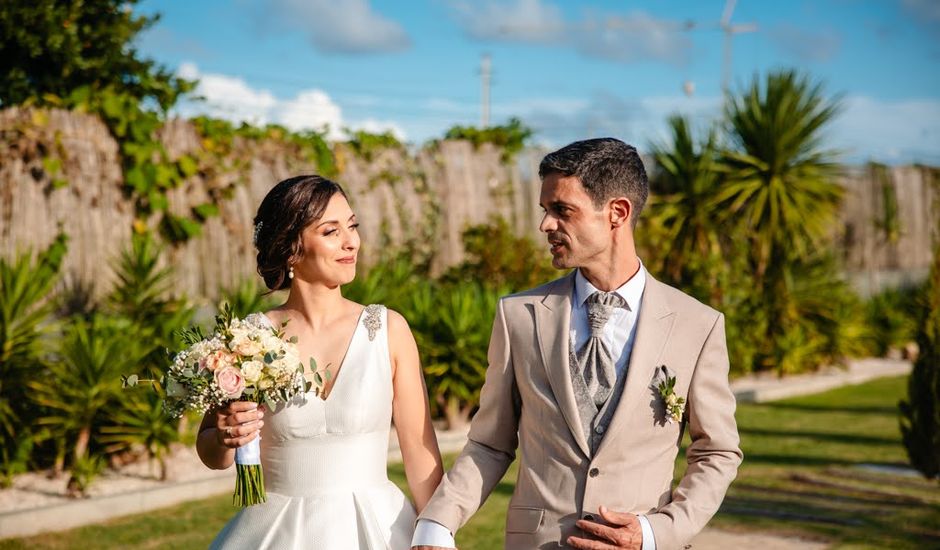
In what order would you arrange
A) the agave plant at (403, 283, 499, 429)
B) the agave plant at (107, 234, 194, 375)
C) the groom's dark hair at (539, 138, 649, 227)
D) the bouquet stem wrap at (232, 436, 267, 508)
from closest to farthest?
the groom's dark hair at (539, 138, 649, 227) → the bouquet stem wrap at (232, 436, 267, 508) → the agave plant at (107, 234, 194, 375) → the agave plant at (403, 283, 499, 429)

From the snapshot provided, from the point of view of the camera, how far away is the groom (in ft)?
10.2

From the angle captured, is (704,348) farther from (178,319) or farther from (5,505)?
(178,319)

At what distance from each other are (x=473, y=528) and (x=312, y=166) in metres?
5.29

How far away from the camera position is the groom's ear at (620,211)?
322 cm

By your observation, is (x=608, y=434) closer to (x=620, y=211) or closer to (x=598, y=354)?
(x=598, y=354)

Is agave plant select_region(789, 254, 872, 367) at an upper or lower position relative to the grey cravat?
lower

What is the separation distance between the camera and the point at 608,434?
3.09 metres

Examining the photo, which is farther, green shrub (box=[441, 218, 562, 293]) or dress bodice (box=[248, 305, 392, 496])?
green shrub (box=[441, 218, 562, 293])

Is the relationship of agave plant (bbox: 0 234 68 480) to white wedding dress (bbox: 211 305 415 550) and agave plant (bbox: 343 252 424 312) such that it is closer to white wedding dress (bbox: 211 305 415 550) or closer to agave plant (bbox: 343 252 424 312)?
agave plant (bbox: 343 252 424 312)

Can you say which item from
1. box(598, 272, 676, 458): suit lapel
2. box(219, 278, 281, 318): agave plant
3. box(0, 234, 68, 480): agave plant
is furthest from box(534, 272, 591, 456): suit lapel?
box(219, 278, 281, 318): agave plant

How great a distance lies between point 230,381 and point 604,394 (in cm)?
116

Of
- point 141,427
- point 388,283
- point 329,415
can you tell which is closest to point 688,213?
point 388,283

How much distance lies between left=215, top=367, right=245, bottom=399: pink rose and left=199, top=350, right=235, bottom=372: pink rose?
20 mm

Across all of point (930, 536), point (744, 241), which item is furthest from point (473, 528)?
point (744, 241)
